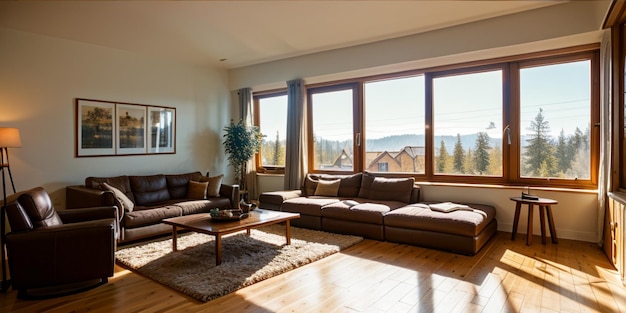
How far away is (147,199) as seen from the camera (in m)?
5.52

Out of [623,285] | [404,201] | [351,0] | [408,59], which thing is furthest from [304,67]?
[623,285]

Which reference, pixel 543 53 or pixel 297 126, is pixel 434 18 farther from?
pixel 297 126

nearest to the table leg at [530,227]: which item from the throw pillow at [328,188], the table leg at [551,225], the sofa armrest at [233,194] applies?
the table leg at [551,225]

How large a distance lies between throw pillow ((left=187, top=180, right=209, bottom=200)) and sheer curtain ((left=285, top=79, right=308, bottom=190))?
5.13 ft

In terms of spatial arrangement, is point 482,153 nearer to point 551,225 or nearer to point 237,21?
point 551,225

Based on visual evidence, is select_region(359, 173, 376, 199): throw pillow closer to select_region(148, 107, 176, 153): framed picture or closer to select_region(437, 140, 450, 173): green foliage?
select_region(437, 140, 450, 173): green foliage

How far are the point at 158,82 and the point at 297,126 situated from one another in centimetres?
261

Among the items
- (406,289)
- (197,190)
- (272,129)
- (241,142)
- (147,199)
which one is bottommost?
(406,289)

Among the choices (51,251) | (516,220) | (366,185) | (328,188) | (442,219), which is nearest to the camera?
(51,251)

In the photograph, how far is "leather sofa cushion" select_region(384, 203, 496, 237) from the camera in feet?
12.8

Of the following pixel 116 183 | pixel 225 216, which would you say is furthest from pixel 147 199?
pixel 225 216

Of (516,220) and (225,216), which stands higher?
(225,216)

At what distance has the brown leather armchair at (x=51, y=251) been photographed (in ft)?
9.46

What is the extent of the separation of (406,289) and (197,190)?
3.98 meters
